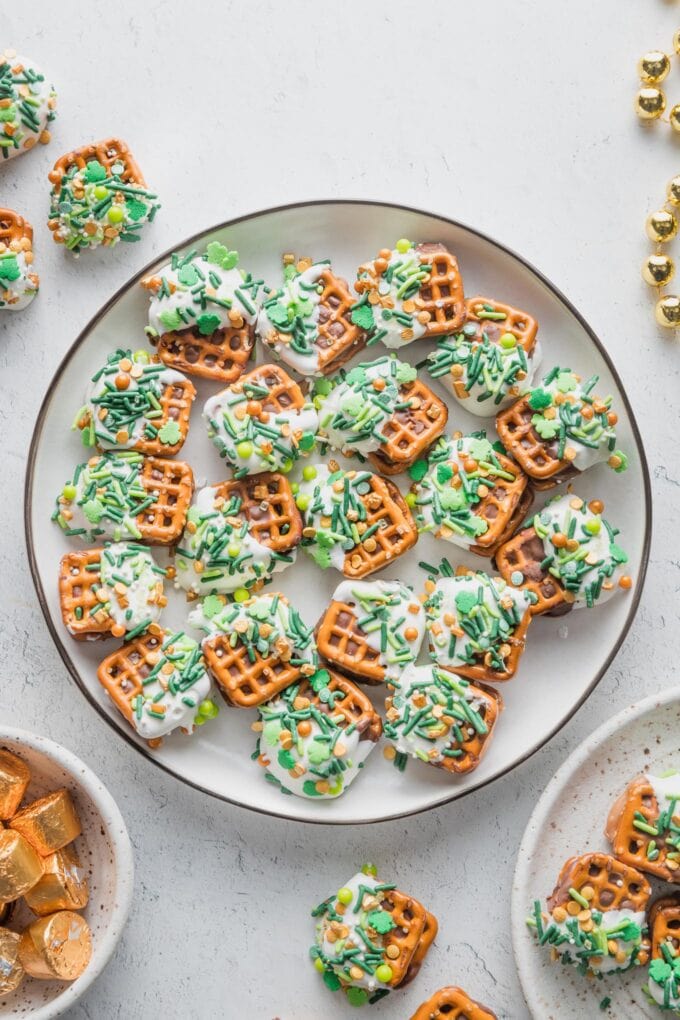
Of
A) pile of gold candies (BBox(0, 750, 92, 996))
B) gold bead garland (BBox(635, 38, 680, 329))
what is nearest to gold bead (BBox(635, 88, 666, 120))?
gold bead garland (BBox(635, 38, 680, 329))

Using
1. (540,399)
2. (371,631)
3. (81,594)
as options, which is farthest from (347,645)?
(540,399)

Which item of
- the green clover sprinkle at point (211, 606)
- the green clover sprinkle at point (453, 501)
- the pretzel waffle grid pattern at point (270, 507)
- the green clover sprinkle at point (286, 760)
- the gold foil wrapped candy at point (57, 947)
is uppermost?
the green clover sprinkle at point (453, 501)

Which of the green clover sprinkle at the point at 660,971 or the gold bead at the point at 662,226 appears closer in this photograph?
the green clover sprinkle at the point at 660,971

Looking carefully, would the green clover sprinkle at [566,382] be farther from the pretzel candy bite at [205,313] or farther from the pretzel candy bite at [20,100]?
the pretzel candy bite at [20,100]

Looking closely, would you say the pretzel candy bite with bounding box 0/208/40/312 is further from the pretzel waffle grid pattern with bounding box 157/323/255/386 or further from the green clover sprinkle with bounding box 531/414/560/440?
the green clover sprinkle with bounding box 531/414/560/440

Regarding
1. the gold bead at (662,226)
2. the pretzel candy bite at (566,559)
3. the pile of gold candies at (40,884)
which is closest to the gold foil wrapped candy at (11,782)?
the pile of gold candies at (40,884)

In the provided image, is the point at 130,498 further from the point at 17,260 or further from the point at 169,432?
the point at 17,260
